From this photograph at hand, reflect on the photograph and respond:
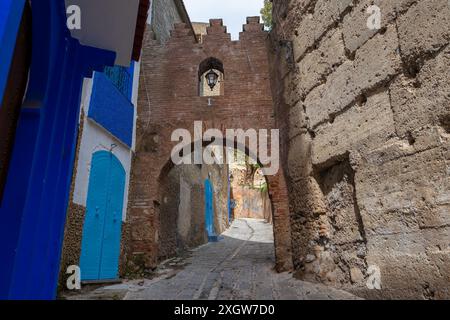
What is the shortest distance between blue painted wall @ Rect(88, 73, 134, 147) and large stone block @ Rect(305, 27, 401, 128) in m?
3.56

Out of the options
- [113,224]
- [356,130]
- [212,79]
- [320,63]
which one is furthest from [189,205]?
[356,130]

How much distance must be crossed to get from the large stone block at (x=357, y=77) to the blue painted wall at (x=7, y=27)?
3.79m

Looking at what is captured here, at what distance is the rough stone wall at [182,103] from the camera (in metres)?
6.88

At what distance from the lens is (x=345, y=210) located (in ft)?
15.1

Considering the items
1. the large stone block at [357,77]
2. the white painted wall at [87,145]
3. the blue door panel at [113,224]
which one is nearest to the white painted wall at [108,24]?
the white painted wall at [87,145]

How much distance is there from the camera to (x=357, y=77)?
4445 mm

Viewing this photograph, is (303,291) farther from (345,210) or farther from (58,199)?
(58,199)

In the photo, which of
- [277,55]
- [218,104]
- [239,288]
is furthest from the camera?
[218,104]

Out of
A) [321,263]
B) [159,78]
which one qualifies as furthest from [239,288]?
[159,78]

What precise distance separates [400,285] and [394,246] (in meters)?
0.40

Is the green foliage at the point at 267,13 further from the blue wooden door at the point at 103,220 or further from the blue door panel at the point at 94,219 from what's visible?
the blue door panel at the point at 94,219

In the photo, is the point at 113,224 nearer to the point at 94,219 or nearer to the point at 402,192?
the point at 94,219

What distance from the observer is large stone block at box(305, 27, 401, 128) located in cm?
397

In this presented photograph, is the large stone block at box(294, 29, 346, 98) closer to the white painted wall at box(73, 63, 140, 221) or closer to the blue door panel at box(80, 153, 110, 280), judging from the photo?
the white painted wall at box(73, 63, 140, 221)
